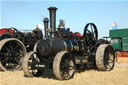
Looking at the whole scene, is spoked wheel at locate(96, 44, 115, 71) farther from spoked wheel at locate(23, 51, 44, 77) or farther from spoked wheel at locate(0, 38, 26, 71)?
spoked wheel at locate(0, 38, 26, 71)

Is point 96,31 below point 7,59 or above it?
above

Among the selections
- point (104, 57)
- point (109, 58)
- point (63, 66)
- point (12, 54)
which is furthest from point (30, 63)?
point (109, 58)

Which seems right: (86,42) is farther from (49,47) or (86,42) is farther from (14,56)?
(14,56)

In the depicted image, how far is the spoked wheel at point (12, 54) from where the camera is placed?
10562 mm

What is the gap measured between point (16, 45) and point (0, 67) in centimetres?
171

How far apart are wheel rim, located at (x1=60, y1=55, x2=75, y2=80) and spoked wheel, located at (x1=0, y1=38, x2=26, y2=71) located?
12.6ft

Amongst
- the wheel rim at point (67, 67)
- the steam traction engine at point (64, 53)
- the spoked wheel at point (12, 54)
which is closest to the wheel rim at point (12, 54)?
the spoked wheel at point (12, 54)

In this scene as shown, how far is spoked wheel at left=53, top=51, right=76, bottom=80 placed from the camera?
7.04 meters

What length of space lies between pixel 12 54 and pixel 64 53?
14.1 feet

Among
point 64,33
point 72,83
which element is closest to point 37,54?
point 64,33

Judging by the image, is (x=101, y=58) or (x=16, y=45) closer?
(x=101, y=58)

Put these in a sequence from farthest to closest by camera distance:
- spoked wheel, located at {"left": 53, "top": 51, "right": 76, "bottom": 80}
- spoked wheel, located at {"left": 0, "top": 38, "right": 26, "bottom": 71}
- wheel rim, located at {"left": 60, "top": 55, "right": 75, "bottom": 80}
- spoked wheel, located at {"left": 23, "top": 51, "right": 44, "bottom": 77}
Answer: spoked wheel, located at {"left": 0, "top": 38, "right": 26, "bottom": 71} → spoked wheel, located at {"left": 23, "top": 51, "right": 44, "bottom": 77} → wheel rim, located at {"left": 60, "top": 55, "right": 75, "bottom": 80} → spoked wheel, located at {"left": 53, "top": 51, "right": 76, "bottom": 80}

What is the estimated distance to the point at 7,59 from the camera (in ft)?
34.7

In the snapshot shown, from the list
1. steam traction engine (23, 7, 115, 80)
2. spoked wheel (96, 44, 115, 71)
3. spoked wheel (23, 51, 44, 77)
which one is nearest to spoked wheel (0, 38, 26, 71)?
steam traction engine (23, 7, 115, 80)
